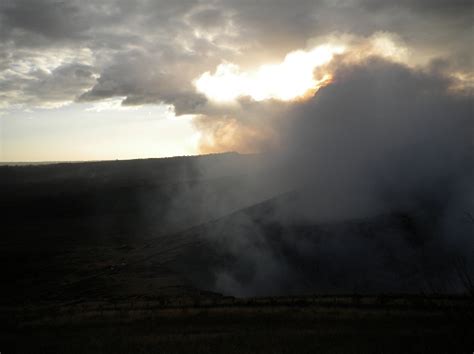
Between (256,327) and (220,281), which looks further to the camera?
(220,281)

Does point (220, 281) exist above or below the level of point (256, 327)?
below

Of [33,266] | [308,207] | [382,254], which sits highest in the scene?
[308,207]

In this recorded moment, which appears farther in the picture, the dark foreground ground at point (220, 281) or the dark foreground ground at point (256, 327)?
the dark foreground ground at point (220, 281)

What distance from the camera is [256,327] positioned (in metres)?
18.6

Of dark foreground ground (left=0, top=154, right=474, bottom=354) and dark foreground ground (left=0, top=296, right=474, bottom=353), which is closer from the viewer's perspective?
dark foreground ground (left=0, top=296, right=474, bottom=353)

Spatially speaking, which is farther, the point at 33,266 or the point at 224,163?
the point at 224,163

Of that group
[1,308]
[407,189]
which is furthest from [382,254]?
[1,308]

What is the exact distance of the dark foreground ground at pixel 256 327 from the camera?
1525 cm

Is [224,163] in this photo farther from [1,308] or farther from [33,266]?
[1,308]

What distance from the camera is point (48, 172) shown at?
18712 cm

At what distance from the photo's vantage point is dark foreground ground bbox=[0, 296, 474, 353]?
600 inches

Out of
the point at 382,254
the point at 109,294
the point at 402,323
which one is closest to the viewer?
the point at 402,323

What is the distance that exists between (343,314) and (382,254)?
2524 cm

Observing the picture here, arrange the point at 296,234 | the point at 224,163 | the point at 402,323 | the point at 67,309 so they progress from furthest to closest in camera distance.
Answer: the point at 224,163 → the point at 296,234 → the point at 67,309 → the point at 402,323
